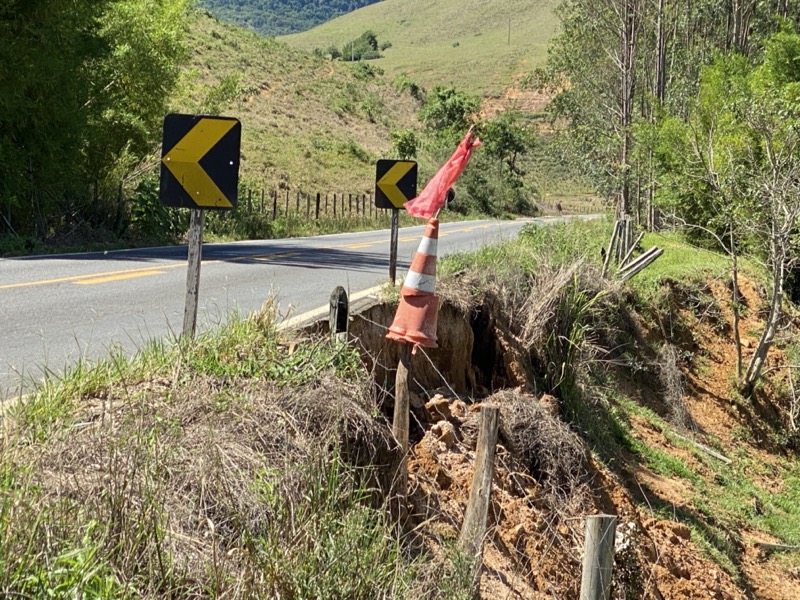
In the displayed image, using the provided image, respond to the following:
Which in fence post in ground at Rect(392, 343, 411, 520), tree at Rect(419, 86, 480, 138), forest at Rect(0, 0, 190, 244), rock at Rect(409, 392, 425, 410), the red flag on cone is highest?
tree at Rect(419, 86, 480, 138)

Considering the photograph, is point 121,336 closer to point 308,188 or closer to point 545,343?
point 545,343

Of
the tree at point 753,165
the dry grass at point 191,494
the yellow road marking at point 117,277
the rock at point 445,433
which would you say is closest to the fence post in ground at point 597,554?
the dry grass at point 191,494

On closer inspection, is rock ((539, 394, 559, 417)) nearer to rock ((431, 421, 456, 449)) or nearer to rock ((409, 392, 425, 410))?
rock ((409, 392, 425, 410))

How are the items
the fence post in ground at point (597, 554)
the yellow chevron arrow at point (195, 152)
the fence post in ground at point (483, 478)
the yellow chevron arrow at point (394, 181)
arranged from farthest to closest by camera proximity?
the yellow chevron arrow at point (394, 181)
the yellow chevron arrow at point (195, 152)
the fence post in ground at point (483, 478)
the fence post in ground at point (597, 554)

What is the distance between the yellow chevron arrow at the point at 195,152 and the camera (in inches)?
210

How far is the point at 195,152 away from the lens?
5.33 metres

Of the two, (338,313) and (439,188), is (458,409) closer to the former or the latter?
(338,313)

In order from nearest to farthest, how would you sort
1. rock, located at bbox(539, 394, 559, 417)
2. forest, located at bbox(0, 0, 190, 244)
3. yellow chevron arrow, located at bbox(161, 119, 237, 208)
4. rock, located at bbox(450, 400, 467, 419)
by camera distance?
yellow chevron arrow, located at bbox(161, 119, 237, 208)
rock, located at bbox(450, 400, 467, 419)
rock, located at bbox(539, 394, 559, 417)
forest, located at bbox(0, 0, 190, 244)

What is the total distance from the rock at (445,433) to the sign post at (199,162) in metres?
1.99

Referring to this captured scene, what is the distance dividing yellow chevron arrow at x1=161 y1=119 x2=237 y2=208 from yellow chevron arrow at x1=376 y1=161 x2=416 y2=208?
4176 millimetres

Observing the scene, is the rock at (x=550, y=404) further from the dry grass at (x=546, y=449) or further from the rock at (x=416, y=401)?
the rock at (x=416, y=401)

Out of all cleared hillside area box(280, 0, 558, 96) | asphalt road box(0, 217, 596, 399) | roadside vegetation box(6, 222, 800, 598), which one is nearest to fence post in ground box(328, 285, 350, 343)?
roadside vegetation box(6, 222, 800, 598)

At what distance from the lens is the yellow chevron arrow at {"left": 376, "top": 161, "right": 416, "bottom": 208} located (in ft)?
31.0

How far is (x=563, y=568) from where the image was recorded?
648 cm
